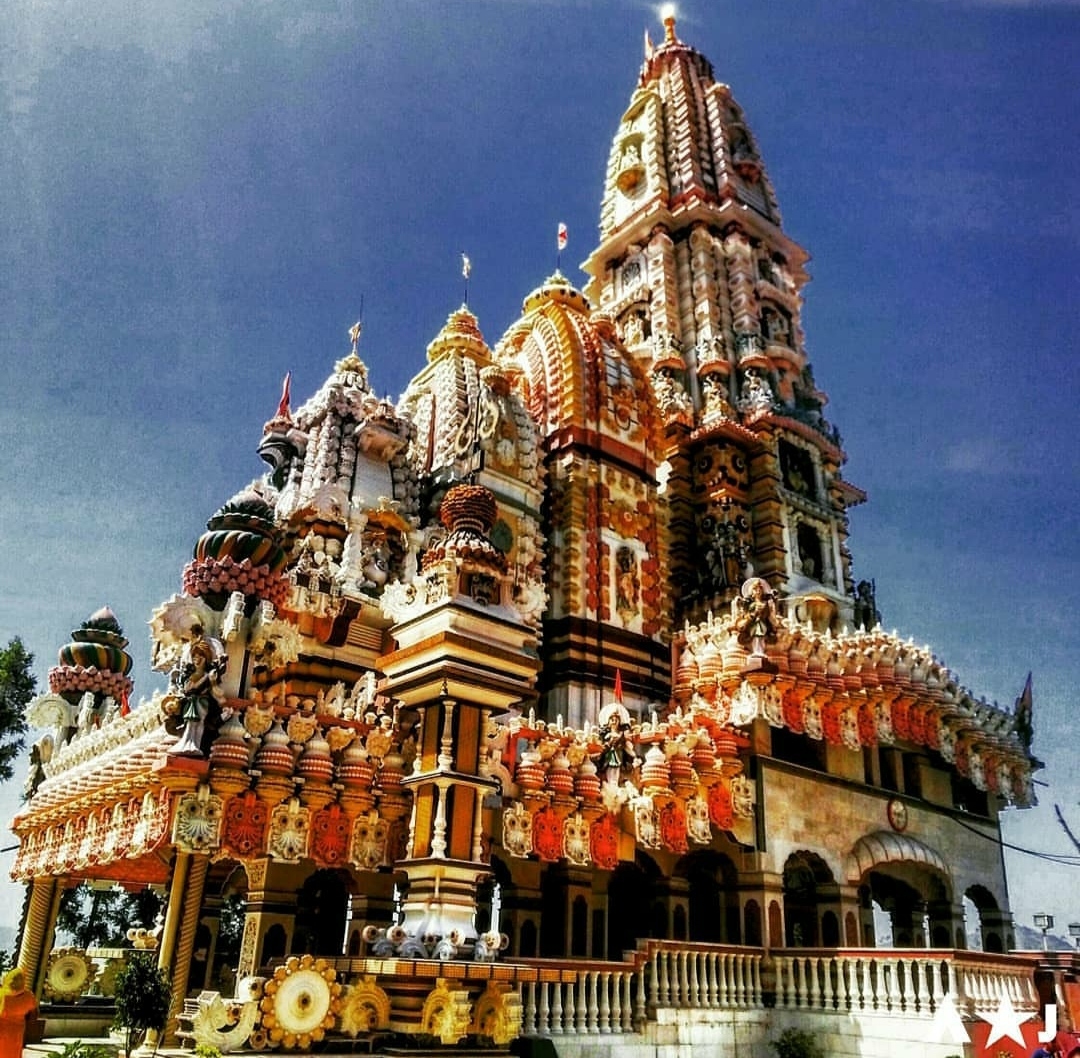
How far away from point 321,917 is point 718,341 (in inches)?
933

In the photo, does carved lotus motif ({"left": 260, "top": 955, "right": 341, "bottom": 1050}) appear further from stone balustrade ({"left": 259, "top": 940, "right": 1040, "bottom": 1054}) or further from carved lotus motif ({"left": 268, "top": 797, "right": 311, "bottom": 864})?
carved lotus motif ({"left": 268, "top": 797, "right": 311, "bottom": 864})

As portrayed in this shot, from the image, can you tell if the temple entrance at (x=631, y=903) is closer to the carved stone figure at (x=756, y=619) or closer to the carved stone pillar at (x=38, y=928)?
the carved stone figure at (x=756, y=619)

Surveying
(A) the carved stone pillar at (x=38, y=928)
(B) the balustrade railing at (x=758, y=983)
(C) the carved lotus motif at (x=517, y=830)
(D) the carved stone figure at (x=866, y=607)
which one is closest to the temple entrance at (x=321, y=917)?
(C) the carved lotus motif at (x=517, y=830)

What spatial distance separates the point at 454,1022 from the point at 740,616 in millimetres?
11810

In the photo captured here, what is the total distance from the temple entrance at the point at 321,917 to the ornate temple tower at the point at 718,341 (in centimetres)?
1341

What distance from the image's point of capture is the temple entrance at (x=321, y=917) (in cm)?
1855

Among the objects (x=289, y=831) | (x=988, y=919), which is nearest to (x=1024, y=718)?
(x=988, y=919)

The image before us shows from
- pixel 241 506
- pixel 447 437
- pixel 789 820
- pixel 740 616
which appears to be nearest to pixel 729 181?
pixel 447 437

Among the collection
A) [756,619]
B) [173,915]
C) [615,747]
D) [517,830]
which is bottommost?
[173,915]

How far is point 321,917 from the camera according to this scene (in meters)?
19.0

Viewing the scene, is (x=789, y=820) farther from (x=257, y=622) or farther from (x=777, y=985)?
(x=257, y=622)

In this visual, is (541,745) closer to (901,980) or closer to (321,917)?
(321,917)

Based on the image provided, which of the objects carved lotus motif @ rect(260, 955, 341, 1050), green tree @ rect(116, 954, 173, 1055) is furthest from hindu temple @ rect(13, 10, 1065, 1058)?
green tree @ rect(116, 954, 173, 1055)

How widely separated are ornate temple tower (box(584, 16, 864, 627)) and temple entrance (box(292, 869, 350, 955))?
13.4 metres
